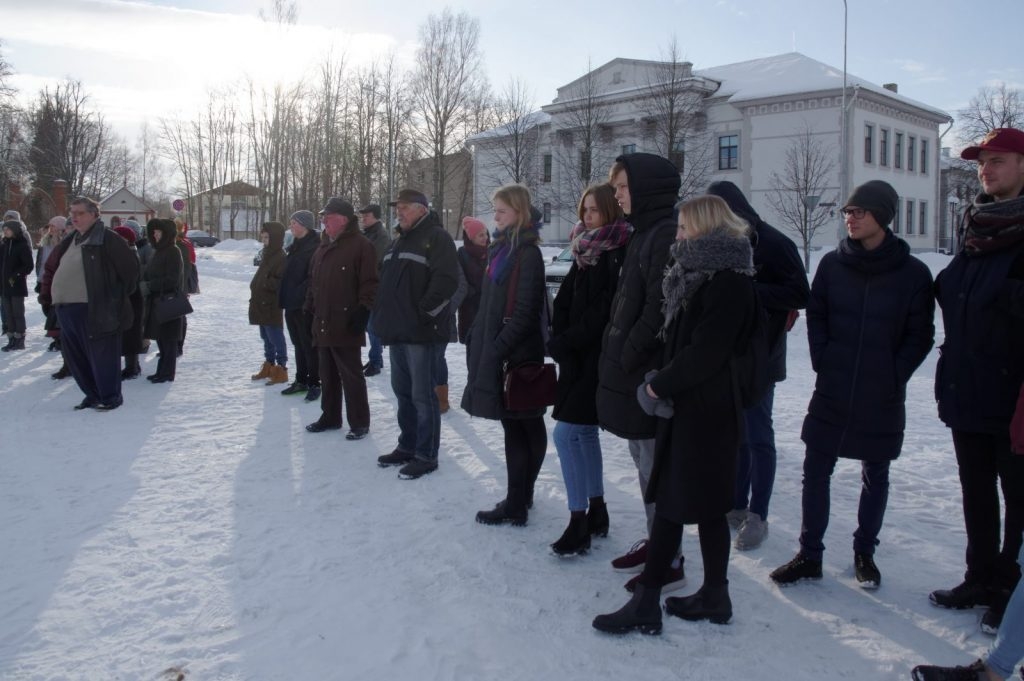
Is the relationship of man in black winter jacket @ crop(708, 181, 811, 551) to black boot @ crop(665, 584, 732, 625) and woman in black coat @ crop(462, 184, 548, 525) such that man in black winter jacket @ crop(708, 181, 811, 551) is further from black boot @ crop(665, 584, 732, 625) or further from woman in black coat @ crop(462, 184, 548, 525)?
woman in black coat @ crop(462, 184, 548, 525)

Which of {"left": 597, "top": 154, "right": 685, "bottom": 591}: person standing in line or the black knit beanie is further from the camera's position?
the black knit beanie

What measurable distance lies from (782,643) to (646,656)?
1.95ft

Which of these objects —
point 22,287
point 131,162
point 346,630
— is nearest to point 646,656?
point 346,630

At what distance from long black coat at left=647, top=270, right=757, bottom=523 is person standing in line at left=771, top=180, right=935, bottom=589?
2.52 ft

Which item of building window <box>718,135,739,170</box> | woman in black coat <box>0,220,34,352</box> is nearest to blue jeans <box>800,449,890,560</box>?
woman in black coat <box>0,220,34,352</box>

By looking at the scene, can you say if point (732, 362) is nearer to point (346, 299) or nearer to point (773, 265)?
point (773, 265)

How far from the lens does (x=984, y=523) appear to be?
3.66 m

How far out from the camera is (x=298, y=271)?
8.40m

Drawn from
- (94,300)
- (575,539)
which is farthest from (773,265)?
(94,300)

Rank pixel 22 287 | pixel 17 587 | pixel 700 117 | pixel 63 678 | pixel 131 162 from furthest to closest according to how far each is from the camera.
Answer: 1. pixel 131 162
2. pixel 700 117
3. pixel 22 287
4. pixel 17 587
5. pixel 63 678

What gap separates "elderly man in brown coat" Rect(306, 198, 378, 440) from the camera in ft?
21.6

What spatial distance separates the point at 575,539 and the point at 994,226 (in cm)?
245

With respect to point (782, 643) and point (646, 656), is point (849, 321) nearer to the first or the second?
point (782, 643)

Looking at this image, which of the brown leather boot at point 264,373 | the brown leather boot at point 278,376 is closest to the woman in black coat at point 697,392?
the brown leather boot at point 278,376
